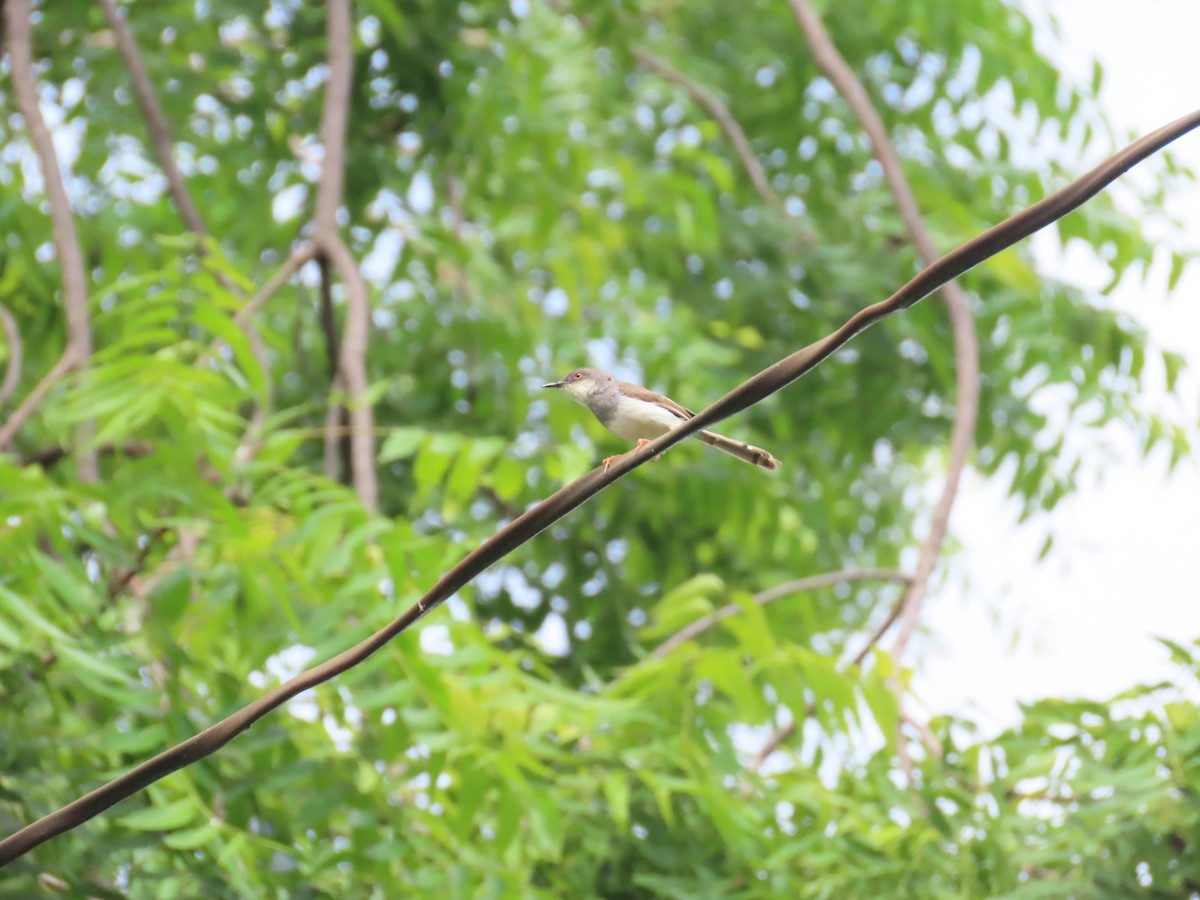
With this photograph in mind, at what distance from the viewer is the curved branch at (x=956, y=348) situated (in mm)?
5168

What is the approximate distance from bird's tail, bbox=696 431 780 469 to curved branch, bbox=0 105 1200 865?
0.55m

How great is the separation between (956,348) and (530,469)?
197cm

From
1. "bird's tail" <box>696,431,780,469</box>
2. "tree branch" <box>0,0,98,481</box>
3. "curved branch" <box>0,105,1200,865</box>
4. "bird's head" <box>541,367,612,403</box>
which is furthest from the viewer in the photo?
"tree branch" <box>0,0,98,481</box>

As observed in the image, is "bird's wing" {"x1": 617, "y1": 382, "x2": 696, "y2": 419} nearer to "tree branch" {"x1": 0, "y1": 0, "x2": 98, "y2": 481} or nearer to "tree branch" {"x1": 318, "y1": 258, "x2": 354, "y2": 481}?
"tree branch" {"x1": 318, "y1": 258, "x2": 354, "y2": 481}

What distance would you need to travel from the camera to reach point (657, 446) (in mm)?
2258

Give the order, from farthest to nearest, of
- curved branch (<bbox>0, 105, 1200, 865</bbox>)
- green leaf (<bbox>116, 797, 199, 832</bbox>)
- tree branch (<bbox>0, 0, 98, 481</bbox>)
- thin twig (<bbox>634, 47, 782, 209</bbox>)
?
1. thin twig (<bbox>634, 47, 782, 209</bbox>)
2. tree branch (<bbox>0, 0, 98, 481</bbox>)
3. green leaf (<bbox>116, 797, 199, 832</bbox>)
4. curved branch (<bbox>0, 105, 1200, 865</bbox>)

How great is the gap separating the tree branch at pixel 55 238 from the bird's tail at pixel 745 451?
240cm

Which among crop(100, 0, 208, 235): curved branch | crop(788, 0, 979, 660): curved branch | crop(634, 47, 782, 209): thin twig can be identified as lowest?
crop(788, 0, 979, 660): curved branch

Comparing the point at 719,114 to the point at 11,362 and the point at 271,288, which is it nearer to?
the point at 271,288

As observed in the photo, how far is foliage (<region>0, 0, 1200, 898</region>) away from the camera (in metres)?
4.06

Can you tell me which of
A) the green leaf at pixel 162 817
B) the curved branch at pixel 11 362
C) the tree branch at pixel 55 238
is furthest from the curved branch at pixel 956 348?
the curved branch at pixel 11 362

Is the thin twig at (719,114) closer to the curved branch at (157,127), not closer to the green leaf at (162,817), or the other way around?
the curved branch at (157,127)

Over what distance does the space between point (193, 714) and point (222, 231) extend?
377 cm

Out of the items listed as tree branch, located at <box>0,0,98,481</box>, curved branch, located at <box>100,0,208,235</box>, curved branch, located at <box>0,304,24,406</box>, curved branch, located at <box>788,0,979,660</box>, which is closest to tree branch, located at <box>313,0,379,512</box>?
curved branch, located at <box>100,0,208,235</box>
